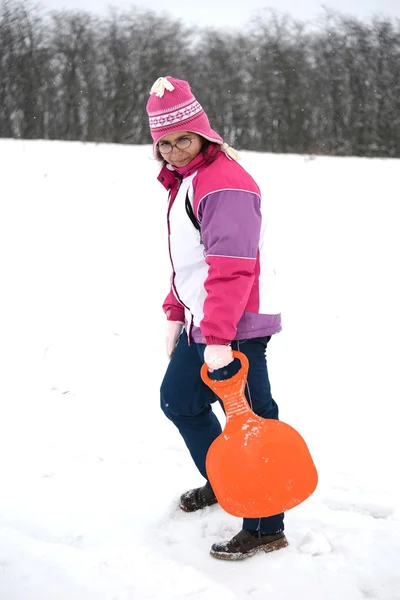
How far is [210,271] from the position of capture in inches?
81.3

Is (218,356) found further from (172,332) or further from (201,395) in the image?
(172,332)

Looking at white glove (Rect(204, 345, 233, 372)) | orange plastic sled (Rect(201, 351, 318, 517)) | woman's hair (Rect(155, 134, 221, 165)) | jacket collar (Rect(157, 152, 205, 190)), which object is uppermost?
woman's hair (Rect(155, 134, 221, 165))

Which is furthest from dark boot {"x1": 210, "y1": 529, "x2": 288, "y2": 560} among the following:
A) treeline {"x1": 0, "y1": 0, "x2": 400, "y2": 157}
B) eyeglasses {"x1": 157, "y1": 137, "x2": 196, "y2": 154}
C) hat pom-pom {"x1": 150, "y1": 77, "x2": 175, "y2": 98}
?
treeline {"x1": 0, "y1": 0, "x2": 400, "y2": 157}

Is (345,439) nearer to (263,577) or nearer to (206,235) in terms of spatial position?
(263,577)

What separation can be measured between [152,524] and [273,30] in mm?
18957

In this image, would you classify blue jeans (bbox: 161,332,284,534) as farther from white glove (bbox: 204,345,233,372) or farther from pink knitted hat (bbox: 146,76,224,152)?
pink knitted hat (bbox: 146,76,224,152)

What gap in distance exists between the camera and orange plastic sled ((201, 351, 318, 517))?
2.14 metres

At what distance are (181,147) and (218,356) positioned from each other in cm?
80

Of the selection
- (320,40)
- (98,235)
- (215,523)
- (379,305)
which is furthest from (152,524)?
(320,40)

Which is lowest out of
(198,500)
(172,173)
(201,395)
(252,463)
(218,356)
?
(198,500)

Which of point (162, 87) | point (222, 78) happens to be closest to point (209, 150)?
point (162, 87)

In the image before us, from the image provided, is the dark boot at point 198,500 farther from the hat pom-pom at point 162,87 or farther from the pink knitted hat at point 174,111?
the hat pom-pom at point 162,87

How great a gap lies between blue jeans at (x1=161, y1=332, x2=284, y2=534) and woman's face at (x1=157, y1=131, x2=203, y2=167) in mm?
719

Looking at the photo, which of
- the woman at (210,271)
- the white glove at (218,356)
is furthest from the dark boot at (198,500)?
the white glove at (218,356)
